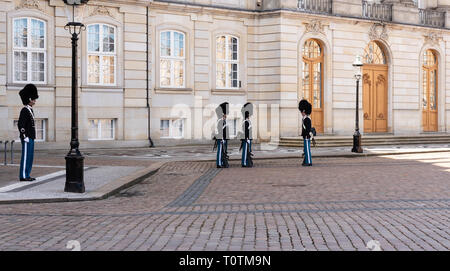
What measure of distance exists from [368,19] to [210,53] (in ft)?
28.7

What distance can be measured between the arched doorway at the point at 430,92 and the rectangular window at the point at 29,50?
20853 mm

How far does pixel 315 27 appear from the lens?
30.0 metres

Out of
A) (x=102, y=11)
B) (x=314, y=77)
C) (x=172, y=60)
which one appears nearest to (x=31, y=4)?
(x=102, y=11)

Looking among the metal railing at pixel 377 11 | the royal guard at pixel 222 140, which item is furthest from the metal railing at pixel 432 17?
the royal guard at pixel 222 140

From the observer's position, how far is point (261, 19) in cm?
2952

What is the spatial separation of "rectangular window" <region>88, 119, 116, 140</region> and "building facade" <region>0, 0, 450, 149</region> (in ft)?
0.15

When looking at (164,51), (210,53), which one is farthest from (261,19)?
(164,51)

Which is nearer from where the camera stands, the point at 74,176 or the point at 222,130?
the point at 74,176

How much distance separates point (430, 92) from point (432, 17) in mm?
4177

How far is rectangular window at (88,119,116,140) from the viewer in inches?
1002

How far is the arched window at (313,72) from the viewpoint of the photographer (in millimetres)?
30453

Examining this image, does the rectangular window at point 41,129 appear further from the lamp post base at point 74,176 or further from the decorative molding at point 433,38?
the decorative molding at point 433,38

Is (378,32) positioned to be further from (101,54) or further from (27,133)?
(27,133)
